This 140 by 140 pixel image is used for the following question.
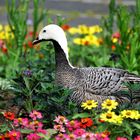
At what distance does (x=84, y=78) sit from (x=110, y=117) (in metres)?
0.73

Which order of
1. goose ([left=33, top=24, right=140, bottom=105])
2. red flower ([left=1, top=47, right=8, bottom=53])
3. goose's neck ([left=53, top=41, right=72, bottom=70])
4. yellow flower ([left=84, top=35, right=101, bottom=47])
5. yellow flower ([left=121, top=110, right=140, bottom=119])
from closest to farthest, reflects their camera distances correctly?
yellow flower ([left=121, top=110, right=140, bottom=119]) < goose ([left=33, top=24, right=140, bottom=105]) < goose's neck ([left=53, top=41, right=72, bottom=70]) < red flower ([left=1, top=47, right=8, bottom=53]) < yellow flower ([left=84, top=35, right=101, bottom=47])

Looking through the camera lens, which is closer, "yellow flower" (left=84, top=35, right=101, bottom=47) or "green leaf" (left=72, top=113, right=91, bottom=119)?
"green leaf" (left=72, top=113, right=91, bottom=119)

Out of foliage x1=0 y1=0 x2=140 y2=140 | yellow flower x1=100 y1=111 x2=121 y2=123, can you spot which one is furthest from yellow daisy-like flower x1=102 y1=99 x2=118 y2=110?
yellow flower x1=100 y1=111 x2=121 y2=123

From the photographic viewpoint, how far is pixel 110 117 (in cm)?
512

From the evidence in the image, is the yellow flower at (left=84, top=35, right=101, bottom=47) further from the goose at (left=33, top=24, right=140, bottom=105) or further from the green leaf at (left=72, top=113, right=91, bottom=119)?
the green leaf at (left=72, top=113, right=91, bottom=119)

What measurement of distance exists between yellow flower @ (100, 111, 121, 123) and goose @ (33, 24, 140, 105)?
51 centimetres

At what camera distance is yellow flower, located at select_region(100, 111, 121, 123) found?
5.08 meters

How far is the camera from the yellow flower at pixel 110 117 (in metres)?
5.08

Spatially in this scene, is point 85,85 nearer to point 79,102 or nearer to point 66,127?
point 79,102

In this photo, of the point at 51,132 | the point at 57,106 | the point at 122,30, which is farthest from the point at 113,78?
the point at 122,30

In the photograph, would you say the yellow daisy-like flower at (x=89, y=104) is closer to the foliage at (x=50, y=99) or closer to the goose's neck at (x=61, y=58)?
the foliage at (x=50, y=99)

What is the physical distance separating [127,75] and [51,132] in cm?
105

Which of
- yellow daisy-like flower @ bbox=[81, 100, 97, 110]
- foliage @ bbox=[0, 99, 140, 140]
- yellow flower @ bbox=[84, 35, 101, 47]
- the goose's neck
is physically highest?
yellow flower @ bbox=[84, 35, 101, 47]

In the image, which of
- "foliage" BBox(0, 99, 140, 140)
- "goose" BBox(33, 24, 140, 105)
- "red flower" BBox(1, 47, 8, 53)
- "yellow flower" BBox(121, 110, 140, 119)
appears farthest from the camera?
"red flower" BBox(1, 47, 8, 53)
